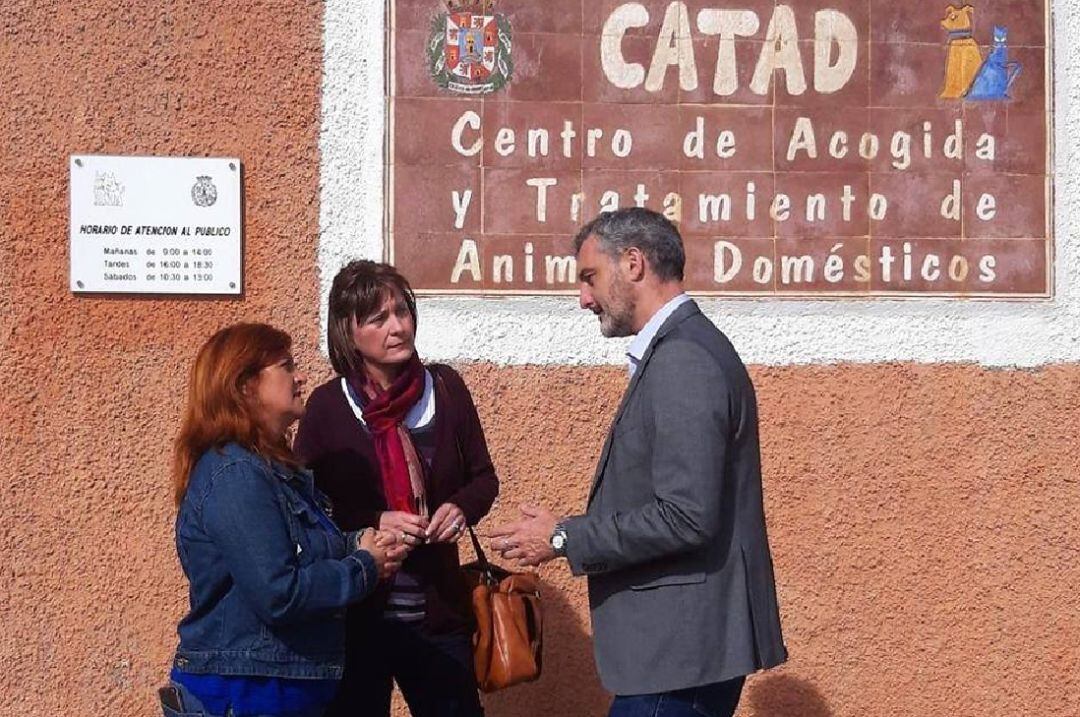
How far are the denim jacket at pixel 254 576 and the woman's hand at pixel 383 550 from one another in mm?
83

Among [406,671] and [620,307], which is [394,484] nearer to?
A: [406,671]

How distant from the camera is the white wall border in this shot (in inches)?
174

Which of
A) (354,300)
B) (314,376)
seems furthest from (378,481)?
(314,376)

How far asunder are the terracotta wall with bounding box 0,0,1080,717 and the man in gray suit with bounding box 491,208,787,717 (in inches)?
59.0

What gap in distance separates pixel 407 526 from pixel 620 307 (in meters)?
0.73

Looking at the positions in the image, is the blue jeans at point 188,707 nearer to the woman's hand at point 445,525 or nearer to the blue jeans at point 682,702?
the woman's hand at point 445,525

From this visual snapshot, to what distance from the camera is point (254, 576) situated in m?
2.82

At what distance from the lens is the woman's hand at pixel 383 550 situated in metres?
3.12

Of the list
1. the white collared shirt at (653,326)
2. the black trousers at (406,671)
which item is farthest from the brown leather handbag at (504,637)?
the white collared shirt at (653,326)

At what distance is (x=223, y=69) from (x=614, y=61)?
1.19m

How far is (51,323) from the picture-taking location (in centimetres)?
431

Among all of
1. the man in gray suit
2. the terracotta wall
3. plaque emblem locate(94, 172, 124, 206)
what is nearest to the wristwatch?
the man in gray suit

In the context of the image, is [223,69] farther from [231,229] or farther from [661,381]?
[661,381]

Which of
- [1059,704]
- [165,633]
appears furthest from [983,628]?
[165,633]
